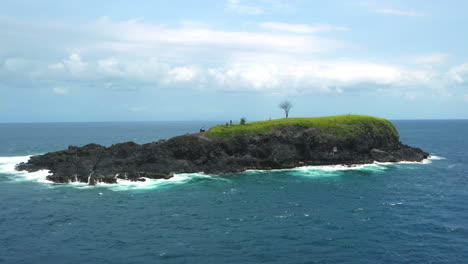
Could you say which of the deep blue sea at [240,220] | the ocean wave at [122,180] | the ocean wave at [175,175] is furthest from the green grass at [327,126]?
the deep blue sea at [240,220]

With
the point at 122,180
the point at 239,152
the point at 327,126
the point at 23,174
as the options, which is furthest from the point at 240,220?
the point at 23,174

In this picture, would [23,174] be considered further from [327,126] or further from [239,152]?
[327,126]

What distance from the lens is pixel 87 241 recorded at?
3531 centimetres

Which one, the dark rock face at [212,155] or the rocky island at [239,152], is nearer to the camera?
the dark rock face at [212,155]

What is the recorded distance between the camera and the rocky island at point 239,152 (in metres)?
68.5

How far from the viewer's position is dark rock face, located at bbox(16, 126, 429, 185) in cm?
6769

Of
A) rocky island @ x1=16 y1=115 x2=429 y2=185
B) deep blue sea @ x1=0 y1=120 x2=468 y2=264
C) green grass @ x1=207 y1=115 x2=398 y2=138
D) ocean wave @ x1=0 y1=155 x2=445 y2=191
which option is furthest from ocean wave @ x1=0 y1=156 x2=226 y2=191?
green grass @ x1=207 y1=115 x2=398 y2=138

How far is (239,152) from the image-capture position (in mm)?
78875

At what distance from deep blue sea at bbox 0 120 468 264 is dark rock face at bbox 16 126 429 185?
5.26 meters

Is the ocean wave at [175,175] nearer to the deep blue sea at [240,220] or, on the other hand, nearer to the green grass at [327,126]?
the deep blue sea at [240,220]

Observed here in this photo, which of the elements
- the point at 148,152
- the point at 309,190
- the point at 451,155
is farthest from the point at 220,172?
the point at 451,155

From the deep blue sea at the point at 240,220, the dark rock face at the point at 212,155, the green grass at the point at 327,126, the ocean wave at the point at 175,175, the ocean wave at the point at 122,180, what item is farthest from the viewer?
the green grass at the point at 327,126

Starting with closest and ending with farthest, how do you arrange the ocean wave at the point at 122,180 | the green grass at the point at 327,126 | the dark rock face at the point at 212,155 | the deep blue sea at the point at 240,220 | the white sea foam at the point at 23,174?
1. the deep blue sea at the point at 240,220
2. the ocean wave at the point at 122,180
3. the white sea foam at the point at 23,174
4. the dark rock face at the point at 212,155
5. the green grass at the point at 327,126

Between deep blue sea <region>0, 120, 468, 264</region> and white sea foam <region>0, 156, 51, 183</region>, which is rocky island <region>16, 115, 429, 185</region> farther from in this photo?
deep blue sea <region>0, 120, 468, 264</region>
